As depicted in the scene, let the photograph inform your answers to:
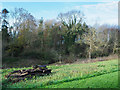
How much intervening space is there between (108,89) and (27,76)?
260 cm

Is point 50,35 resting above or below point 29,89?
above

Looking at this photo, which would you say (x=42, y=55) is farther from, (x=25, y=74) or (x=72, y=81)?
(x=72, y=81)

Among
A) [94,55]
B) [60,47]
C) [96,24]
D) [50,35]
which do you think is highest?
[96,24]

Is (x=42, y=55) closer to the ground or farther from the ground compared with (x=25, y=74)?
closer to the ground

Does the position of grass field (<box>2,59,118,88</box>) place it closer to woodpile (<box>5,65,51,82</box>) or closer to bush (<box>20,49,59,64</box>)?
woodpile (<box>5,65,51,82</box>)

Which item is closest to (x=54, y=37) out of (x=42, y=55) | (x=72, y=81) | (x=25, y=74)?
(x=42, y=55)

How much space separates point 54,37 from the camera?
51.3ft

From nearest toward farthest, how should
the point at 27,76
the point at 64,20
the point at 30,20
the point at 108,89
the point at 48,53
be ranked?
the point at 108,89 < the point at 27,76 < the point at 30,20 < the point at 48,53 < the point at 64,20

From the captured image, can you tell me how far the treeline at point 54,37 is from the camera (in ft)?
42.9

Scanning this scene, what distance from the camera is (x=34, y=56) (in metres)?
13.9

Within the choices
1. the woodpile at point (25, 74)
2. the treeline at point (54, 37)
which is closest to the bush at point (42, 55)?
the treeline at point (54, 37)

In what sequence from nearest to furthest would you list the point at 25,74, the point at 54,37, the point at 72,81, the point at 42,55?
the point at 72,81 < the point at 25,74 < the point at 42,55 < the point at 54,37

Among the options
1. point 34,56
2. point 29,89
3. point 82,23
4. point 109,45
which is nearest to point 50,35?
point 34,56

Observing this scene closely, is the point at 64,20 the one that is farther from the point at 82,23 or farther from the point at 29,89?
the point at 29,89
